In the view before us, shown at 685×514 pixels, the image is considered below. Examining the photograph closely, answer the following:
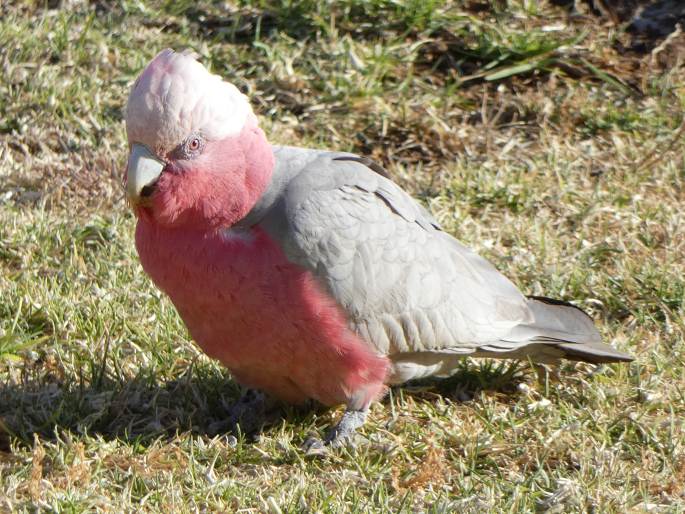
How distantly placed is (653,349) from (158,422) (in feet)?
5.70

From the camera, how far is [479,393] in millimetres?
3775

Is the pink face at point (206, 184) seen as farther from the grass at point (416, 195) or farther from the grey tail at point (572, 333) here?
the grey tail at point (572, 333)

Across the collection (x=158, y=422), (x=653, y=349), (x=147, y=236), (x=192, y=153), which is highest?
(x=192, y=153)

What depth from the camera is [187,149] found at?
3.12 m

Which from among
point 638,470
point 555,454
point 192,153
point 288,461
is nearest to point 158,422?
point 288,461

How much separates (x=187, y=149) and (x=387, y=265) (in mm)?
734

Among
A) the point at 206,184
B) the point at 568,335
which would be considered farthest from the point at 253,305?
the point at 568,335

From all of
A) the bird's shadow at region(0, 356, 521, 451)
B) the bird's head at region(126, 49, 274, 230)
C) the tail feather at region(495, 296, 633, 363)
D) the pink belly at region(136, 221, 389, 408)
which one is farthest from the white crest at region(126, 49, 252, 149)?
the tail feather at region(495, 296, 633, 363)

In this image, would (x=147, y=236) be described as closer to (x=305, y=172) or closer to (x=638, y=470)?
(x=305, y=172)

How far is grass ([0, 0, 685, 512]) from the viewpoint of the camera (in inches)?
128

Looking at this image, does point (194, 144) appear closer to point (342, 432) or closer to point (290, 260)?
point (290, 260)

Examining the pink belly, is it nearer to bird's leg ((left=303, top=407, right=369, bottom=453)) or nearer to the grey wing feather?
the grey wing feather

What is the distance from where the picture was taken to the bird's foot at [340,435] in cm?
344

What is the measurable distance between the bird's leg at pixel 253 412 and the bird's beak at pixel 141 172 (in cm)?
87
